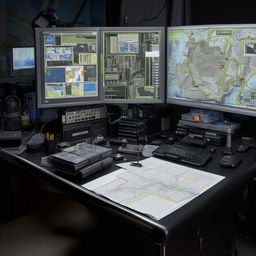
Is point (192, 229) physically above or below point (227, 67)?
below

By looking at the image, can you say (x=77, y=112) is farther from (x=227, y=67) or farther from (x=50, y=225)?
(x=227, y=67)

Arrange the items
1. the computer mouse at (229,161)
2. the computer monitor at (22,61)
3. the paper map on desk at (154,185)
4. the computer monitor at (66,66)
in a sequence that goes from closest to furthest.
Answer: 1. the paper map on desk at (154,185)
2. the computer mouse at (229,161)
3. the computer monitor at (66,66)
4. the computer monitor at (22,61)

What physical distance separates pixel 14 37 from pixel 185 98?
135cm

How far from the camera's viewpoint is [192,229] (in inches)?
58.4

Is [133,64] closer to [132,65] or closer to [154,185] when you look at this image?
[132,65]

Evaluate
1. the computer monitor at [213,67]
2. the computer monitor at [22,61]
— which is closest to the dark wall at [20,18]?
the computer monitor at [22,61]

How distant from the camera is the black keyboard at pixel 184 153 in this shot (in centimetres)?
177

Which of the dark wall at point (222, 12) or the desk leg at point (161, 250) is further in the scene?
the dark wall at point (222, 12)

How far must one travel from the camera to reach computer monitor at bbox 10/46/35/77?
8.36 ft

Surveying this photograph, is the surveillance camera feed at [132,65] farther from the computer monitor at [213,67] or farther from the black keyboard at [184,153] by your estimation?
the black keyboard at [184,153]

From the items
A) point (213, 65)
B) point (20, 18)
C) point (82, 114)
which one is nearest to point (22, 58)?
point (20, 18)

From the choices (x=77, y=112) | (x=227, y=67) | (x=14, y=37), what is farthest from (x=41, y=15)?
(x=227, y=67)

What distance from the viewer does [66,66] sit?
7.03ft

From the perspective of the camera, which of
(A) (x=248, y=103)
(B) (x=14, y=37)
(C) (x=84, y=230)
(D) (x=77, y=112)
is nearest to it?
(C) (x=84, y=230)
